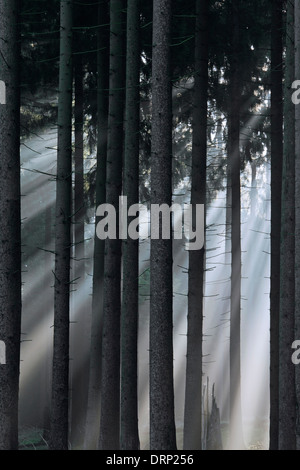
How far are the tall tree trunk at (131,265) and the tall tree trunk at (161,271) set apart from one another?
1.68 metres

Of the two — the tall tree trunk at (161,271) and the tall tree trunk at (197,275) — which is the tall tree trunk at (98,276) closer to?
the tall tree trunk at (197,275)

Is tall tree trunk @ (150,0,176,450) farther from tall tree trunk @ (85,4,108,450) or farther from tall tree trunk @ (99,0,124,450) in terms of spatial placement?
tall tree trunk @ (85,4,108,450)

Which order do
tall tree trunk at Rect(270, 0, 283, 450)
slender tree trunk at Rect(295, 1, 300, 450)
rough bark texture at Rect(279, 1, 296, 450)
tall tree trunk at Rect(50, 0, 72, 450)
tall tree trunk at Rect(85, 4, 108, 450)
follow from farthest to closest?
tall tree trunk at Rect(85, 4, 108, 450)
tall tree trunk at Rect(270, 0, 283, 450)
tall tree trunk at Rect(50, 0, 72, 450)
rough bark texture at Rect(279, 1, 296, 450)
slender tree trunk at Rect(295, 1, 300, 450)

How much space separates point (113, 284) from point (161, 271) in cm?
277

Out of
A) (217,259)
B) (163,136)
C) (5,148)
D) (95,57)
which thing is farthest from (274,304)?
(217,259)

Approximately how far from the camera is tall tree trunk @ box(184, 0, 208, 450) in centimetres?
1215

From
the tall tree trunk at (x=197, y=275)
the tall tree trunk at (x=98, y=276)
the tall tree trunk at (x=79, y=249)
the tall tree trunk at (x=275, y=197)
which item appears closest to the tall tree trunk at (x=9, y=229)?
the tall tree trunk at (x=197, y=275)

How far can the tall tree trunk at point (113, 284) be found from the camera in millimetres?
11883

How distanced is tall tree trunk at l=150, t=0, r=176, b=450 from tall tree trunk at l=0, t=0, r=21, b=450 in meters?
2.11

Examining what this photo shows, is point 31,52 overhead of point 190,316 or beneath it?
overhead

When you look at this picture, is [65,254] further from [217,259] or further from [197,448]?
[217,259]

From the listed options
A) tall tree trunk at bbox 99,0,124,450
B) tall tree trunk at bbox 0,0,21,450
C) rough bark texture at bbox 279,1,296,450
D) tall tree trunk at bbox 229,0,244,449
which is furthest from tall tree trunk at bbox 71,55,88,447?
rough bark texture at bbox 279,1,296,450

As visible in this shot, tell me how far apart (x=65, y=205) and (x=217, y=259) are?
44.8 meters

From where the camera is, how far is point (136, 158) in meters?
11.2
